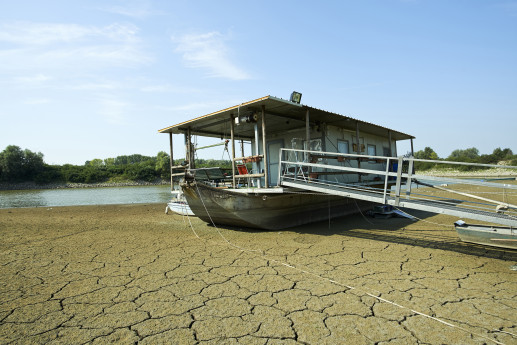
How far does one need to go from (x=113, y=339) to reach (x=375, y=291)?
3.23 meters

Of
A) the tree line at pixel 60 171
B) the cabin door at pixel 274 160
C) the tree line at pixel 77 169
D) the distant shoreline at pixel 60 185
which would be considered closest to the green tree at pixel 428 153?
the tree line at pixel 77 169

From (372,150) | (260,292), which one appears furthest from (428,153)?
(260,292)

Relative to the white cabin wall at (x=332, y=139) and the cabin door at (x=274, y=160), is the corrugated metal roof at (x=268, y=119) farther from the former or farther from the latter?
the cabin door at (x=274, y=160)

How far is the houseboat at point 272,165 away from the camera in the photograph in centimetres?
774

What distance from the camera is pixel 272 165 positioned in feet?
38.2

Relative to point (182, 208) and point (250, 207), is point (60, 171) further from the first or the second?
point (250, 207)

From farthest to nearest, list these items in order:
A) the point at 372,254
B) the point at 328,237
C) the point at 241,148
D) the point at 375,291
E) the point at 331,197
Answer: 1. the point at 241,148
2. the point at 331,197
3. the point at 328,237
4. the point at 372,254
5. the point at 375,291

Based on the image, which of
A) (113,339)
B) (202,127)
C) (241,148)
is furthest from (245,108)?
(113,339)

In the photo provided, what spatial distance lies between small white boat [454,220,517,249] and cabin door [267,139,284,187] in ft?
21.8

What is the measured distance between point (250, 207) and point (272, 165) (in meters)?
4.11

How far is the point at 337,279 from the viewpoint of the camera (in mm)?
4312

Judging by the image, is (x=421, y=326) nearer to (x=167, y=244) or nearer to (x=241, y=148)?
(x=167, y=244)

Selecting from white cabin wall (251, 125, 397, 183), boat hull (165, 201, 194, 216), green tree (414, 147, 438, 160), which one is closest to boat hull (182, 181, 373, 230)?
white cabin wall (251, 125, 397, 183)

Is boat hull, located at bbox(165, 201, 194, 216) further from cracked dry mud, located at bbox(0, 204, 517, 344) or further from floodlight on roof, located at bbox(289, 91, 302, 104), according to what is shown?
floodlight on roof, located at bbox(289, 91, 302, 104)
